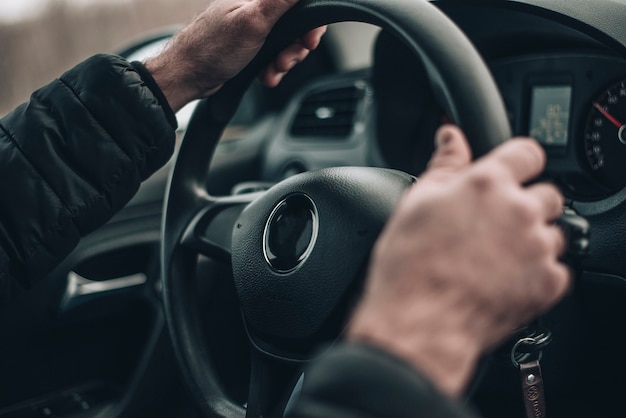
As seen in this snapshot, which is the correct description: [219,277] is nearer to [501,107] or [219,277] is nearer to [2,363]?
[2,363]

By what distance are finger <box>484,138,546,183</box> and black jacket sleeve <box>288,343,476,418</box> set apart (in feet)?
0.54

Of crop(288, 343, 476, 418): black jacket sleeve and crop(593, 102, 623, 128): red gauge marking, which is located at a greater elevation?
crop(288, 343, 476, 418): black jacket sleeve

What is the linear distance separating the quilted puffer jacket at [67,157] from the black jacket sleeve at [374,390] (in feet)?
1.73

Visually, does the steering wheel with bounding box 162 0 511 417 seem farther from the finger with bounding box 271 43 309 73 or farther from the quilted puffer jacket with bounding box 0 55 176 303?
the quilted puffer jacket with bounding box 0 55 176 303

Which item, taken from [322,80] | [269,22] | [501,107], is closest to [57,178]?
[269,22]

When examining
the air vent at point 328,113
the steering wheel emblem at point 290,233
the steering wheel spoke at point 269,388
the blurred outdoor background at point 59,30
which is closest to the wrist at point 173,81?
the steering wheel emblem at point 290,233

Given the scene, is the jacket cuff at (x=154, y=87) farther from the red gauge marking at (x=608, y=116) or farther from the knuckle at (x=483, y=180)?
the red gauge marking at (x=608, y=116)

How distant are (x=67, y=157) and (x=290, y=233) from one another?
32 cm

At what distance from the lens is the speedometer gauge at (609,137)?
1.09m

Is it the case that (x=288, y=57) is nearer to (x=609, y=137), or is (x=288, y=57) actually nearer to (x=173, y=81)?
(x=173, y=81)

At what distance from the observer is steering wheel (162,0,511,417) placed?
645mm

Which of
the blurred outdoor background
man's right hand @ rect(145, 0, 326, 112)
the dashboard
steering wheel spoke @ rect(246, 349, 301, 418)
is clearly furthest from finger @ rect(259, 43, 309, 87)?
the blurred outdoor background

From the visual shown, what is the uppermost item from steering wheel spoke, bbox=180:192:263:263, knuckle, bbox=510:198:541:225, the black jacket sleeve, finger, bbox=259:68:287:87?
knuckle, bbox=510:198:541:225

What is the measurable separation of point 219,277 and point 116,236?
441mm
